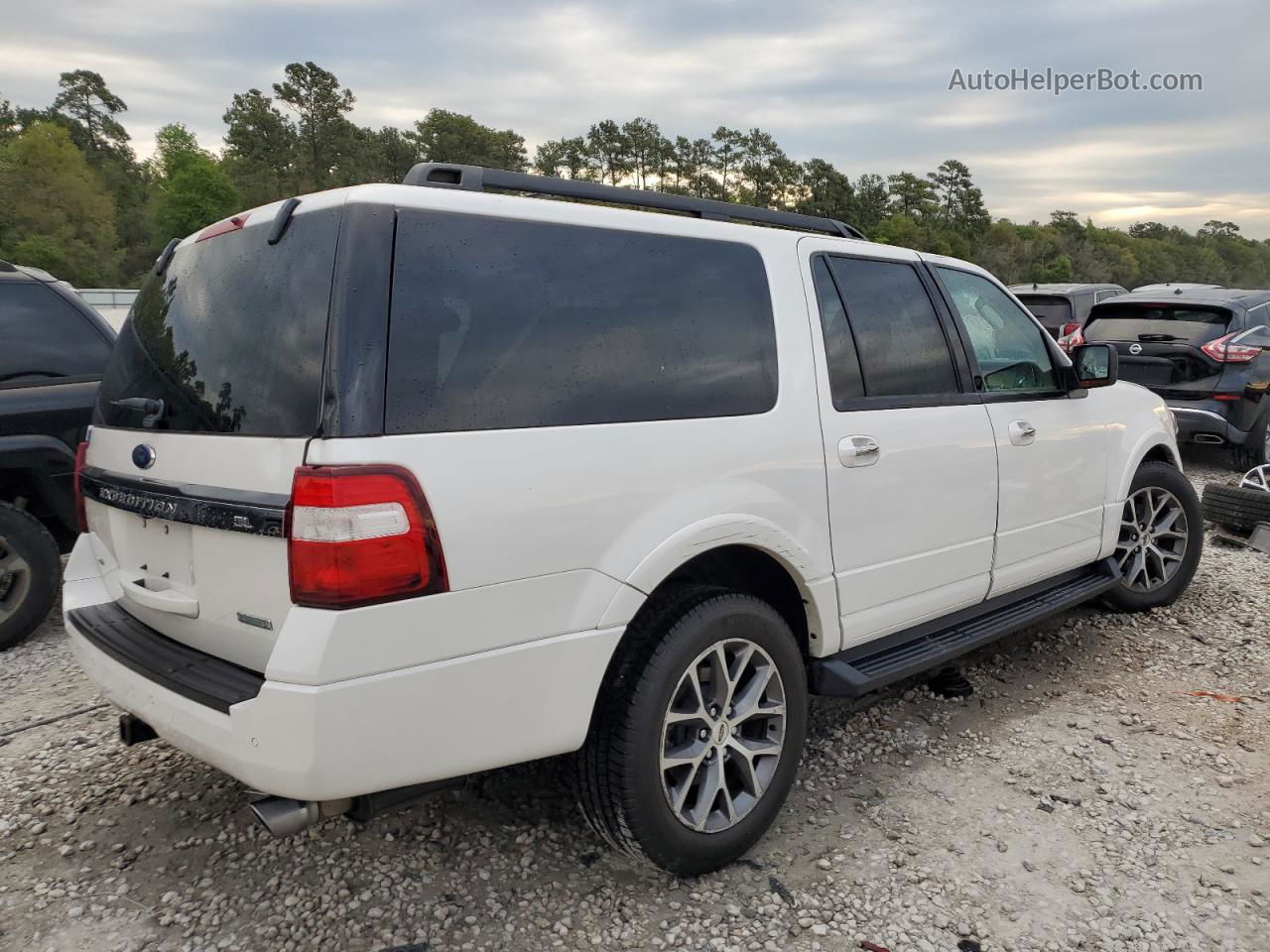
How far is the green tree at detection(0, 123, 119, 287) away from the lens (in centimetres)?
6412

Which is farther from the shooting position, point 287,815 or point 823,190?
point 823,190

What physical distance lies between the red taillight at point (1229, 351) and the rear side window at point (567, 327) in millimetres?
7355

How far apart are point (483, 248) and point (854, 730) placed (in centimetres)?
247

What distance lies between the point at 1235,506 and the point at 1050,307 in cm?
685

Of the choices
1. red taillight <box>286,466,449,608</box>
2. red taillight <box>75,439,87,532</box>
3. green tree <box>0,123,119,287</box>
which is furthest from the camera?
green tree <box>0,123,119,287</box>

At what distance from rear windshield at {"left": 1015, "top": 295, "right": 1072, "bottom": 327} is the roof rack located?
1034 cm

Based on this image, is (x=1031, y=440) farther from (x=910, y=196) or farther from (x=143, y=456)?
(x=910, y=196)

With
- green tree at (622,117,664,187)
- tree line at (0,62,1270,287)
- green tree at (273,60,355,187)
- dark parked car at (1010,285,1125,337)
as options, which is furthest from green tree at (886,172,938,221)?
dark parked car at (1010,285,1125,337)

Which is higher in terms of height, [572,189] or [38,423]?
[572,189]

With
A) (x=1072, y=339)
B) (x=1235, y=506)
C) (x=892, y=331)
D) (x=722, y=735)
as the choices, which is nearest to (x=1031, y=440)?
(x=892, y=331)

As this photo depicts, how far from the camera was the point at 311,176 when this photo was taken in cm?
7319

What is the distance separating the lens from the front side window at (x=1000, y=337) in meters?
3.69

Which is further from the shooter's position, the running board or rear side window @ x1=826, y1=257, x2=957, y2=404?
rear side window @ x1=826, y1=257, x2=957, y2=404

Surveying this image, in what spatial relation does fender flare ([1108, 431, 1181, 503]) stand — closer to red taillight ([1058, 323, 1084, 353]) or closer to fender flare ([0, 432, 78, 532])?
red taillight ([1058, 323, 1084, 353])
